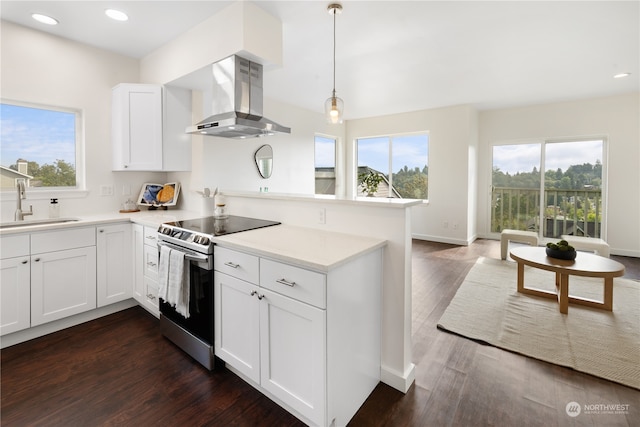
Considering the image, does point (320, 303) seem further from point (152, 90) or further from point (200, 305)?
point (152, 90)

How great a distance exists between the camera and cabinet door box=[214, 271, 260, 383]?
1709 millimetres

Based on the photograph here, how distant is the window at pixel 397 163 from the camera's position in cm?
619

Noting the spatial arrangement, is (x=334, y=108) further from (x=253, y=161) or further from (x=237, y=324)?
(x=253, y=161)

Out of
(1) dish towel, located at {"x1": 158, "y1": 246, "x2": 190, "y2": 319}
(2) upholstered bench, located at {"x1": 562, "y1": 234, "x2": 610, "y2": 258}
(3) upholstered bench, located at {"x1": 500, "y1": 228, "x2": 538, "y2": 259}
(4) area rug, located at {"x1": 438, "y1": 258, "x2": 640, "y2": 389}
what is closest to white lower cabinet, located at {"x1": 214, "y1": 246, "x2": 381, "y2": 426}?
(1) dish towel, located at {"x1": 158, "y1": 246, "x2": 190, "y2": 319}

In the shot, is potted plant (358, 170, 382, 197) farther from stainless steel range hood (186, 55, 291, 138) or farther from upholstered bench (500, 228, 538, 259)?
stainless steel range hood (186, 55, 291, 138)

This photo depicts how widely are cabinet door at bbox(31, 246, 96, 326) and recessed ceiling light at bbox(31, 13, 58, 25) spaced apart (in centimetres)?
202

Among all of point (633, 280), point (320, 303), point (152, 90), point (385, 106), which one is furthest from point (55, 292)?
point (633, 280)

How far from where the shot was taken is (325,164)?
22.0 ft

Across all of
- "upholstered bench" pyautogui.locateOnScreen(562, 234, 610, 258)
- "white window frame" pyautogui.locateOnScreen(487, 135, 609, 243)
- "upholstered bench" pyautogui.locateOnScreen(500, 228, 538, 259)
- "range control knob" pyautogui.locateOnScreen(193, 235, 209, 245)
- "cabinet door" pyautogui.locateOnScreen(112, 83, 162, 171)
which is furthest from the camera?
"white window frame" pyautogui.locateOnScreen(487, 135, 609, 243)

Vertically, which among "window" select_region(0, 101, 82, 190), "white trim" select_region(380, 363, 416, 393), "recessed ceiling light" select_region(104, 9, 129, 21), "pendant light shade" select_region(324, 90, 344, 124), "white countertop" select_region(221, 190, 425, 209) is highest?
"recessed ceiling light" select_region(104, 9, 129, 21)

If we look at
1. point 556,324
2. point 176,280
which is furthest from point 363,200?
point 556,324

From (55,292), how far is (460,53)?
449cm

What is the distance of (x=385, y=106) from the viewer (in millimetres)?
5633

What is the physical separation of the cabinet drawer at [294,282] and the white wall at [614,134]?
594cm
